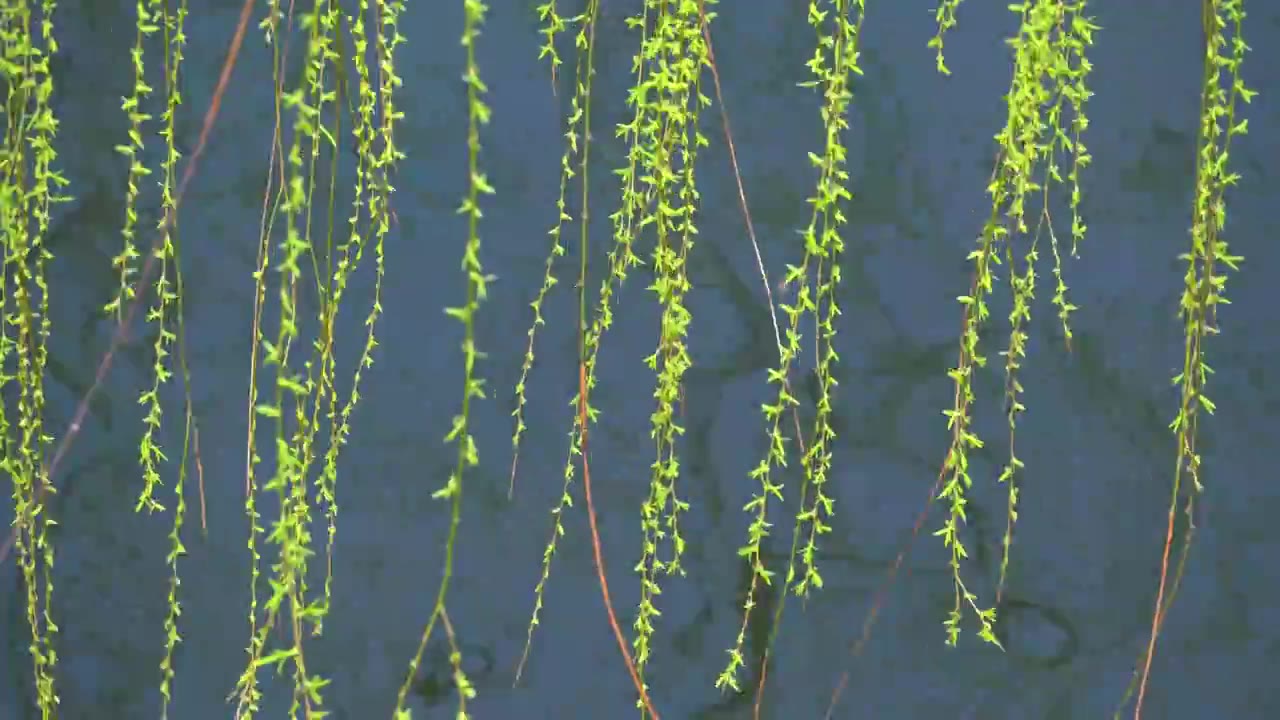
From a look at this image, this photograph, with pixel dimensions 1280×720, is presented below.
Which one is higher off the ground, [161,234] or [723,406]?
[161,234]

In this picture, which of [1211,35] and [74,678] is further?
[74,678]

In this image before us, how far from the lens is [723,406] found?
1543 mm

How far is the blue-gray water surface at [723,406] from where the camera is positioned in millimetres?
1479

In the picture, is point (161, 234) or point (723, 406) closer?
point (161, 234)

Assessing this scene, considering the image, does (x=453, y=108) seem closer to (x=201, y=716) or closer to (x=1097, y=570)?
(x=201, y=716)

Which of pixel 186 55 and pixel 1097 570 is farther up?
pixel 186 55

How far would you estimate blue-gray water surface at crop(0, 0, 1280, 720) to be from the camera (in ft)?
4.85

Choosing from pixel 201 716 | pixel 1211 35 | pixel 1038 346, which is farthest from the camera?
pixel 201 716

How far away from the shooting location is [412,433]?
1579 mm

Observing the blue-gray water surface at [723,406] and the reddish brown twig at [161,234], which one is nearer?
the reddish brown twig at [161,234]

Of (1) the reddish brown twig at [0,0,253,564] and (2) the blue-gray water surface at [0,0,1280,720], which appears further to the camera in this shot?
(2) the blue-gray water surface at [0,0,1280,720]

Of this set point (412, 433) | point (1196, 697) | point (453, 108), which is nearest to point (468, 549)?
point (412, 433)

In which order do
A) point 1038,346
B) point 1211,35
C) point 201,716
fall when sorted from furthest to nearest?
point 201,716 < point 1038,346 < point 1211,35

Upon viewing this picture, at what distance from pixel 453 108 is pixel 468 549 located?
517 mm
